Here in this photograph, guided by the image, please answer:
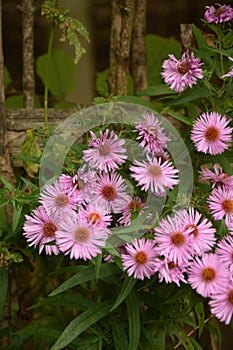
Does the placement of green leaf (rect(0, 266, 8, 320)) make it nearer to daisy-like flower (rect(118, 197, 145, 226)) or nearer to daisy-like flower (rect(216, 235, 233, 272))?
daisy-like flower (rect(118, 197, 145, 226))

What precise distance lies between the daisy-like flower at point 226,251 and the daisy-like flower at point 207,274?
2cm

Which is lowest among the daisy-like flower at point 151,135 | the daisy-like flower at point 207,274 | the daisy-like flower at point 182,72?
the daisy-like flower at point 207,274

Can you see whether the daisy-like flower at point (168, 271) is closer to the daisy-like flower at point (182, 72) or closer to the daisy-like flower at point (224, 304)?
the daisy-like flower at point (224, 304)

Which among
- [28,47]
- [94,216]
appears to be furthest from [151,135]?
[28,47]

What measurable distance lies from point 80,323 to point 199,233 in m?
0.24

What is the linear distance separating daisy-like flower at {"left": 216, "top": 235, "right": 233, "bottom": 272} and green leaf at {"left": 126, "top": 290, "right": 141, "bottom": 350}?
0.52 feet

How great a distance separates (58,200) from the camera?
3.70 feet

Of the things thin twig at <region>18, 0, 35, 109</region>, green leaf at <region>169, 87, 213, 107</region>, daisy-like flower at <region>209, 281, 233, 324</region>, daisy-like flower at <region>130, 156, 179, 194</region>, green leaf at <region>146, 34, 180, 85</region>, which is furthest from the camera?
green leaf at <region>146, 34, 180, 85</region>

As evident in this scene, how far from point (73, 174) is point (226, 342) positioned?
3.52 feet

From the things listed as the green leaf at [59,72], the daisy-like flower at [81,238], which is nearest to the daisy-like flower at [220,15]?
Answer: the daisy-like flower at [81,238]

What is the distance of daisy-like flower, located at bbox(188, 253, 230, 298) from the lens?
3.46ft

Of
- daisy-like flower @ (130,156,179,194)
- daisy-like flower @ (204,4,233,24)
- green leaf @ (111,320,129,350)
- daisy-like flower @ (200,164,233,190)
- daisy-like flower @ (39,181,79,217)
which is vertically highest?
daisy-like flower @ (204,4,233,24)

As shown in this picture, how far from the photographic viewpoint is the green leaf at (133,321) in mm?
1149

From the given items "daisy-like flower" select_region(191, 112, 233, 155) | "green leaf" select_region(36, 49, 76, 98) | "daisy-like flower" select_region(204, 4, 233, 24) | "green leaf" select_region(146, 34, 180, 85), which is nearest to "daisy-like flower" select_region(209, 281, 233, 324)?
"daisy-like flower" select_region(191, 112, 233, 155)
